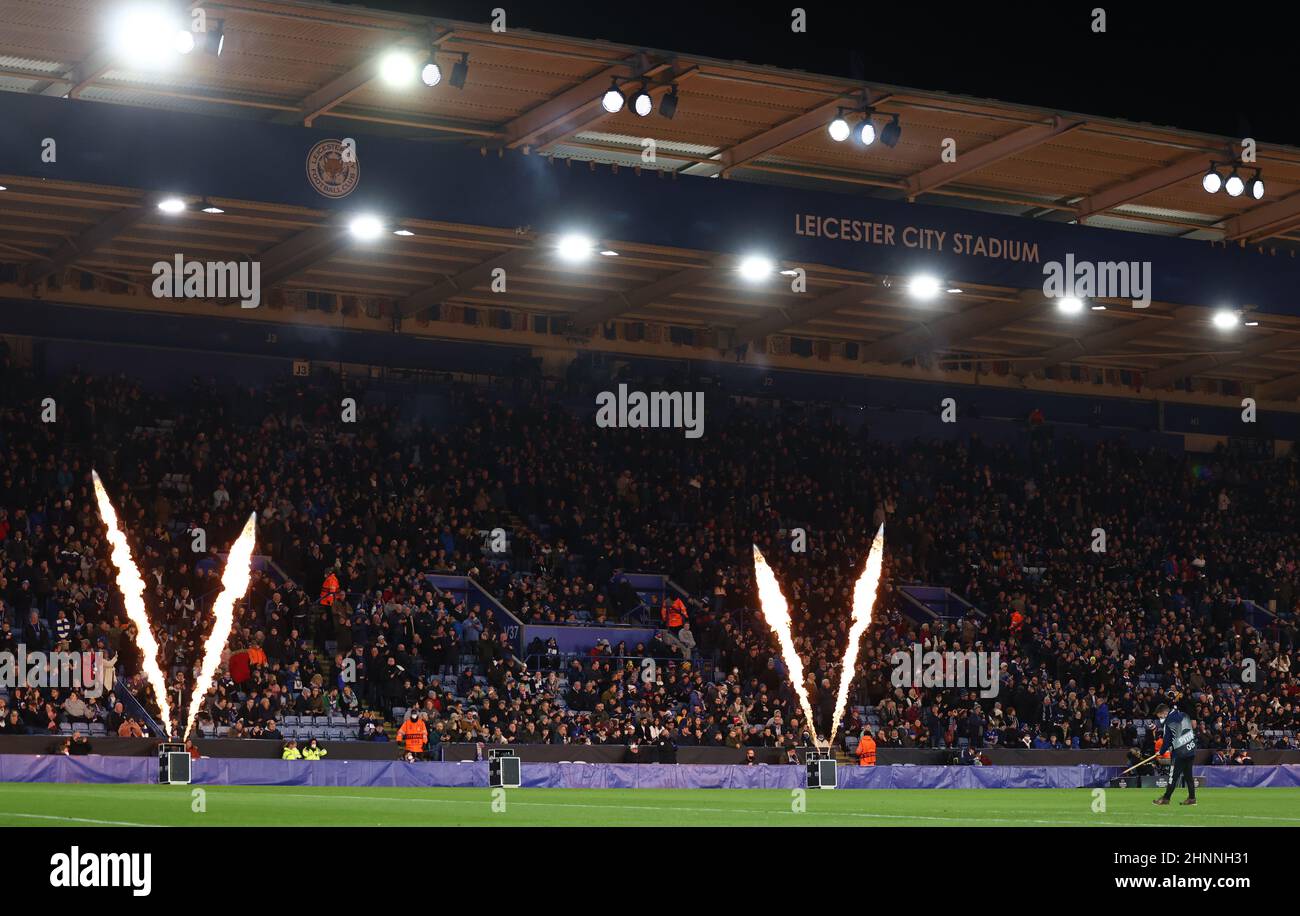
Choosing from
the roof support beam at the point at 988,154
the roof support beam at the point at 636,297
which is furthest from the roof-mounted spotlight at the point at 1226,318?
the roof support beam at the point at 636,297

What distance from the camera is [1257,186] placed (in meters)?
37.6

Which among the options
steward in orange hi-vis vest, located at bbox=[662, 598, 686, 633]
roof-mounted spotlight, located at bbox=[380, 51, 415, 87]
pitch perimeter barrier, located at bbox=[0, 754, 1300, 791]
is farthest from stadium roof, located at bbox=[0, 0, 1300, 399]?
pitch perimeter barrier, located at bbox=[0, 754, 1300, 791]

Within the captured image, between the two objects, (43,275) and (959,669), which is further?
(959,669)

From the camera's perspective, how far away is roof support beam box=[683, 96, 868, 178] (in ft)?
115

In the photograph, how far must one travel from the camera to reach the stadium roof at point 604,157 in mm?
32125

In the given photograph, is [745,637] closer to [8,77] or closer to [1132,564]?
[1132,564]

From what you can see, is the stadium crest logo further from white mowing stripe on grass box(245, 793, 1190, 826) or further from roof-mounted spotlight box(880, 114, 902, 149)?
white mowing stripe on grass box(245, 793, 1190, 826)

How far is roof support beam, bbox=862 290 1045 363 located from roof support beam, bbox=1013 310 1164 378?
351 cm

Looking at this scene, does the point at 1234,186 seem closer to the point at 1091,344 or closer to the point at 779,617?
the point at 779,617
